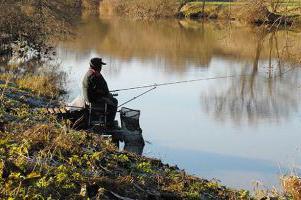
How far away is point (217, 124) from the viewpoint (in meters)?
14.4

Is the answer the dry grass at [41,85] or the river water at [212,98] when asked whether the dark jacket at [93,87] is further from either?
the dry grass at [41,85]

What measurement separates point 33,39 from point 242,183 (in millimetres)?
13399

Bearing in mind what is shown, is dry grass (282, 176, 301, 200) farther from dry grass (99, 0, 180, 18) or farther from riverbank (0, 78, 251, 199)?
dry grass (99, 0, 180, 18)

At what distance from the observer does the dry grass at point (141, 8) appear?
5084cm

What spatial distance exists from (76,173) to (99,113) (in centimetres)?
525

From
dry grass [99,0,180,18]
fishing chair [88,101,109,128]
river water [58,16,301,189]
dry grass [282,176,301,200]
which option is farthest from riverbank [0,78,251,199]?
dry grass [99,0,180,18]

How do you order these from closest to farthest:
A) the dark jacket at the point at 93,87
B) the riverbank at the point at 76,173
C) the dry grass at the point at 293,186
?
the riverbank at the point at 76,173 < the dry grass at the point at 293,186 < the dark jacket at the point at 93,87

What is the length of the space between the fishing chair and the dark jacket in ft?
0.31

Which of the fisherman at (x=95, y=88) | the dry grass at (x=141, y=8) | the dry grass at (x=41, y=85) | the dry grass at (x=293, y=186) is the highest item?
the dry grass at (x=141, y=8)

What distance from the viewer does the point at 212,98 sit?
17.5 metres

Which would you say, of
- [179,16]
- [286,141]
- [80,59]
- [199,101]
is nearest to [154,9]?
[179,16]

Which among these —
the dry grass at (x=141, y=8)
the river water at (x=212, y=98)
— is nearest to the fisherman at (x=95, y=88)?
the river water at (x=212, y=98)

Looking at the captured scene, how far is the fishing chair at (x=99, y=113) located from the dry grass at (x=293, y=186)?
4376mm

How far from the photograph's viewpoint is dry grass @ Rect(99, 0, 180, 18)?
5084cm
